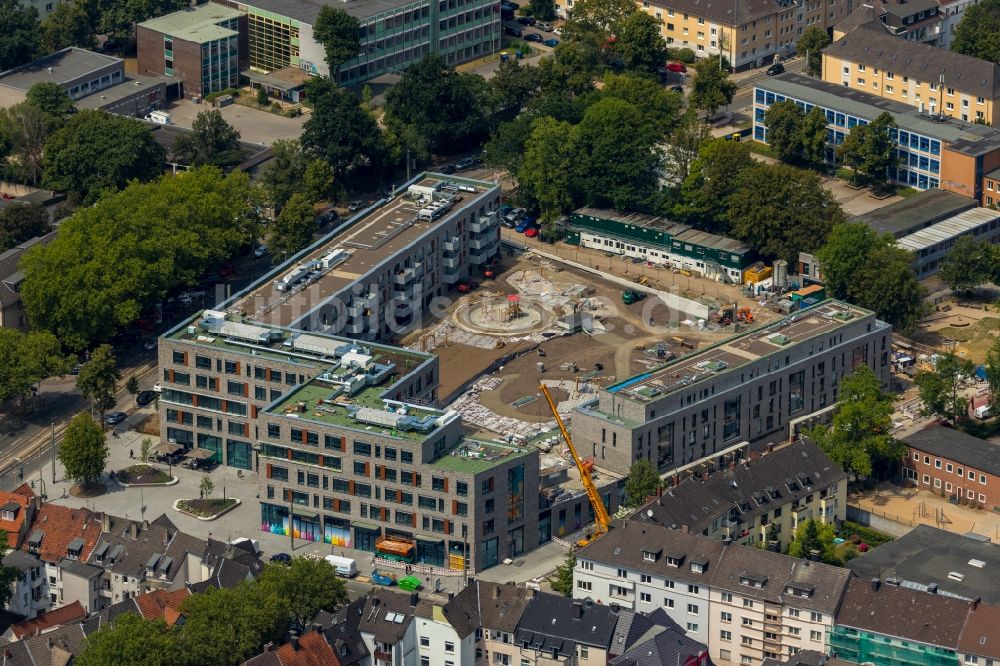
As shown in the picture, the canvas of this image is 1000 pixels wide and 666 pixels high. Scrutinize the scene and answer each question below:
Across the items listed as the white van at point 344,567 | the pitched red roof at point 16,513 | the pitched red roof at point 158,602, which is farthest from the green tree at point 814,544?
the pitched red roof at point 16,513

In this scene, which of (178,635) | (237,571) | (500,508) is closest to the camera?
(178,635)

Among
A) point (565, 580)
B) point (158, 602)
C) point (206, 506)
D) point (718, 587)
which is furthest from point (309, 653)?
point (206, 506)

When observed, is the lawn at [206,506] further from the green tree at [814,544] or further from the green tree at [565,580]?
the green tree at [814,544]

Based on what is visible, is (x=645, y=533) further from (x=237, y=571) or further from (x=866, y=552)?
(x=237, y=571)

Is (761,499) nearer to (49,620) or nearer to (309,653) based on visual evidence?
(309,653)

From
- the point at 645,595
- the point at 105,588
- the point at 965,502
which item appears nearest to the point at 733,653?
the point at 645,595

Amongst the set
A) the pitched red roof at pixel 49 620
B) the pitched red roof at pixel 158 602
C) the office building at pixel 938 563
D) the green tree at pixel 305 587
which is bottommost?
the pitched red roof at pixel 49 620
